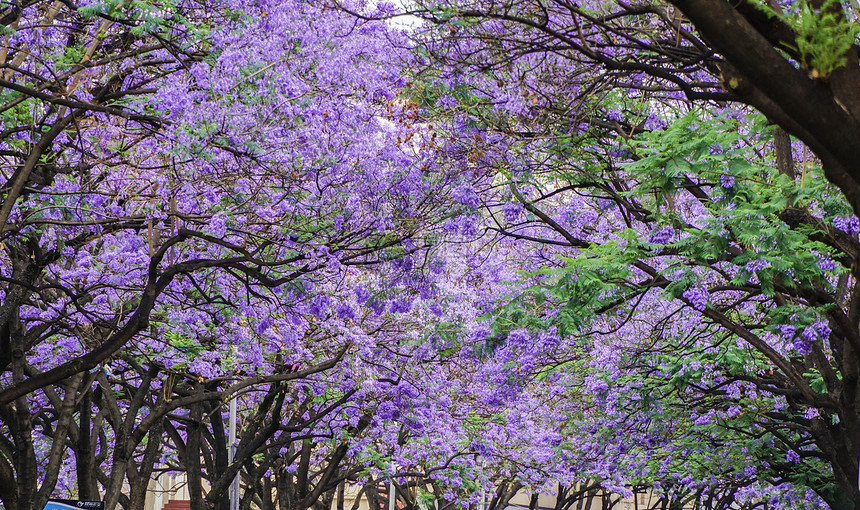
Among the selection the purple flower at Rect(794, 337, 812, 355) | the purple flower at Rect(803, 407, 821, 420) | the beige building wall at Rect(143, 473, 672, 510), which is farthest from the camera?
the beige building wall at Rect(143, 473, 672, 510)

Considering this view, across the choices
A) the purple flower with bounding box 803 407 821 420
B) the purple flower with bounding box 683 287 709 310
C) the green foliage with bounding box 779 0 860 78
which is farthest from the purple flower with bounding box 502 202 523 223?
the green foliage with bounding box 779 0 860 78

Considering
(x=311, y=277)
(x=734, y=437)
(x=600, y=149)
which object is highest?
(x=600, y=149)

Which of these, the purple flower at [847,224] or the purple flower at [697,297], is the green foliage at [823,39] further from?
the purple flower at [697,297]

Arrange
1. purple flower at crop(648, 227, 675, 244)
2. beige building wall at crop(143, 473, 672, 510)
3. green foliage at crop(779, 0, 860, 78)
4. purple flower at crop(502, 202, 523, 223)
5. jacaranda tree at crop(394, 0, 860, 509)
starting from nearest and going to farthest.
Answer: green foliage at crop(779, 0, 860, 78) → jacaranda tree at crop(394, 0, 860, 509) → purple flower at crop(648, 227, 675, 244) → purple flower at crop(502, 202, 523, 223) → beige building wall at crop(143, 473, 672, 510)

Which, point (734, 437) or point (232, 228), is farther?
point (734, 437)

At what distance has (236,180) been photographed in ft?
32.4

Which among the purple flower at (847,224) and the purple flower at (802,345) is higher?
the purple flower at (847,224)

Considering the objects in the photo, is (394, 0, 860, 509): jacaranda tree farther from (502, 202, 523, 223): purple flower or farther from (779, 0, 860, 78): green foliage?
(779, 0, 860, 78): green foliage

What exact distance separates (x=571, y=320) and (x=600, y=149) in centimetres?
208

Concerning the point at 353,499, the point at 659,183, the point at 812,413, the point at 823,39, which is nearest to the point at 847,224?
the point at 659,183

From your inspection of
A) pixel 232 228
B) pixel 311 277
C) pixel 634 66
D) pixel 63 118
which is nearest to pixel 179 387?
pixel 311 277

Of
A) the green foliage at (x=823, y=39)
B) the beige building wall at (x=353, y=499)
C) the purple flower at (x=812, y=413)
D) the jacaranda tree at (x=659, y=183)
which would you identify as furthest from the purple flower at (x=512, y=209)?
the beige building wall at (x=353, y=499)

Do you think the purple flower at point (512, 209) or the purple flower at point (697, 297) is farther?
the purple flower at point (512, 209)

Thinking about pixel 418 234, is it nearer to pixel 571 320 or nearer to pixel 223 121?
pixel 571 320
